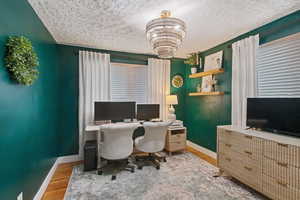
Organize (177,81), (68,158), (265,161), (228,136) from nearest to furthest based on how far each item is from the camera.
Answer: (265,161) → (228,136) → (68,158) → (177,81)

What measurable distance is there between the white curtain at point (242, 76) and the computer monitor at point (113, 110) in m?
2.13

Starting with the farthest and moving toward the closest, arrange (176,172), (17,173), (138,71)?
(138,71) → (176,172) → (17,173)

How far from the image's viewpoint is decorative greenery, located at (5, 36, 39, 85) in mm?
1206

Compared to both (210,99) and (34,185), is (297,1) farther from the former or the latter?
(34,185)

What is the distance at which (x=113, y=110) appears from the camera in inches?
122

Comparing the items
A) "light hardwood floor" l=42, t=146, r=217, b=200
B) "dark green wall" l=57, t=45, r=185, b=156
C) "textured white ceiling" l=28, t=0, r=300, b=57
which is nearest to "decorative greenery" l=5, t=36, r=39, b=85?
"textured white ceiling" l=28, t=0, r=300, b=57

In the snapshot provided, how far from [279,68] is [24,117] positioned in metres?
3.48

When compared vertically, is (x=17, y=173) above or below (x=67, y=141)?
above

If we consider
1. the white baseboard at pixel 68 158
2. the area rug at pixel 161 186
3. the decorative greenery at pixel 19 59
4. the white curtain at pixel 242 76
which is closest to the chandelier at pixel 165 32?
the decorative greenery at pixel 19 59

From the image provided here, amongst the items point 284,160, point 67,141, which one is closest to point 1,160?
point 67,141

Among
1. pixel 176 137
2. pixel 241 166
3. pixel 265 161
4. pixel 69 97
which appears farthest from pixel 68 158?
pixel 265 161

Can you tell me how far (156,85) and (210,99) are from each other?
1.41 metres

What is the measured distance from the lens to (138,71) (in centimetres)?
375

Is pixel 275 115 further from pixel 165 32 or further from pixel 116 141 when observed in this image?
pixel 116 141
